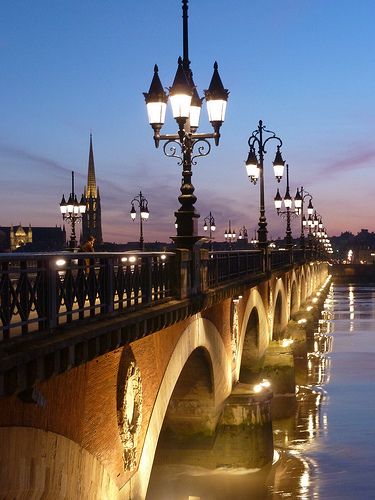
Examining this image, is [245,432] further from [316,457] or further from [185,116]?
[185,116]

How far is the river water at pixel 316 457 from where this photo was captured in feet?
70.4

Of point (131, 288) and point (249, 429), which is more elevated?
point (131, 288)

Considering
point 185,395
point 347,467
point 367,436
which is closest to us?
point 185,395

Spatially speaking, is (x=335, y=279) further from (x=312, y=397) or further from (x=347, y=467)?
(x=347, y=467)

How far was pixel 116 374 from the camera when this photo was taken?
12117mm

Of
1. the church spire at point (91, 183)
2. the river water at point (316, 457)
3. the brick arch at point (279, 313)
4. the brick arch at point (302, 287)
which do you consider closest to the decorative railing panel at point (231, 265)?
the river water at point (316, 457)

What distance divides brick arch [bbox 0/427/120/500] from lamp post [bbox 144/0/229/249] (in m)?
5.54

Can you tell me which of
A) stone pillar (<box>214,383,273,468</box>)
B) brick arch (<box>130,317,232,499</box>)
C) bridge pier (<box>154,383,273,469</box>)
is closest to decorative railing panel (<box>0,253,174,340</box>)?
brick arch (<box>130,317,232,499</box>)

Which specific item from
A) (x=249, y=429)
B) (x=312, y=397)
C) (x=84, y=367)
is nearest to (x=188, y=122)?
(x=84, y=367)

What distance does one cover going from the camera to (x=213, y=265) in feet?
62.6

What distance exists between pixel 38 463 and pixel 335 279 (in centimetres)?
17232

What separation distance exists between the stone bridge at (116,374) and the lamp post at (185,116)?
2.05ft

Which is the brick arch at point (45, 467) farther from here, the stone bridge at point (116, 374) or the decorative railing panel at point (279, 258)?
the decorative railing panel at point (279, 258)

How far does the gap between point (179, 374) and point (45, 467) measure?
Result: 886cm
